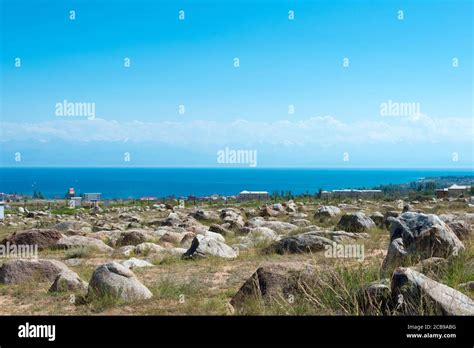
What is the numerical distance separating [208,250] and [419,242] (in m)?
5.83

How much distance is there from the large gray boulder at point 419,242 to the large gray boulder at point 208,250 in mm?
4899

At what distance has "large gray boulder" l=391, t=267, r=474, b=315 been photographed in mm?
5090

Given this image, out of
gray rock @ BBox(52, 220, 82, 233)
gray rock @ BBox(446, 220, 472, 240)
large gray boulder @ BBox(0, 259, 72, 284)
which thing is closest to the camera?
large gray boulder @ BBox(0, 259, 72, 284)

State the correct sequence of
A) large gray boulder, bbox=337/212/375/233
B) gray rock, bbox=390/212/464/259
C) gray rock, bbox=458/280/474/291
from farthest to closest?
1. large gray boulder, bbox=337/212/375/233
2. gray rock, bbox=390/212/464/259
3. gray rock, bbox=458/280/474/291

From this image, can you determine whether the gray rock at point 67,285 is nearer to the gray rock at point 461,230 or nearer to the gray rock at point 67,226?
the gray rock at point 461,230

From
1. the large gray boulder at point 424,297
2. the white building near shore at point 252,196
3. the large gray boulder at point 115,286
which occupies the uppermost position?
the large gray boulder at point 424,297

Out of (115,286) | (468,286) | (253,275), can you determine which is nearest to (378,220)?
(253,275)

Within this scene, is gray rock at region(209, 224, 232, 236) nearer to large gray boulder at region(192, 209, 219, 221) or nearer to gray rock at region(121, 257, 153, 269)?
gray rock at region(121, 257, 153, 269)

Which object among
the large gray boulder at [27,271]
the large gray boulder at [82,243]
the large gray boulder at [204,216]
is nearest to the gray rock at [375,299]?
the large gray boulder at [27,271]

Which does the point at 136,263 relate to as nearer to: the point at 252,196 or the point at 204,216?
the point at 204,216

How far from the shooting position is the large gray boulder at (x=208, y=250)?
1259cm

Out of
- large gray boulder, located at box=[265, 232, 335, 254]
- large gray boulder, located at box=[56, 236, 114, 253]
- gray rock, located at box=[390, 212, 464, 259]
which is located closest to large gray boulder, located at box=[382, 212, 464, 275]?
gray rock, located at box=[390, 212, 464, 259]

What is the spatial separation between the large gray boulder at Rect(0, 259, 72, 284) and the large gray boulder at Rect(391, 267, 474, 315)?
282 inches
